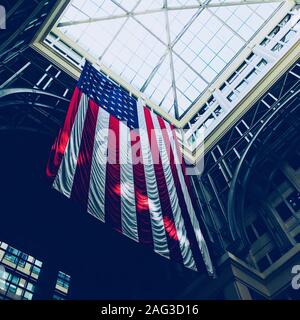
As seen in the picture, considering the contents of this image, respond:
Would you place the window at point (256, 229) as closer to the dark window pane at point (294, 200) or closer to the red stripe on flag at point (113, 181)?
the dark window pane at point (294, 200)

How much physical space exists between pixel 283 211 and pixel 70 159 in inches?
419

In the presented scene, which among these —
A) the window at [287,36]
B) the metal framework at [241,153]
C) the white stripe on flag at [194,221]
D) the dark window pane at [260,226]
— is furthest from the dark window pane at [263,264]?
the window at [287,36]

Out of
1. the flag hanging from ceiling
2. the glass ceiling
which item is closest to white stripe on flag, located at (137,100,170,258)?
the flag hanging from ceiling

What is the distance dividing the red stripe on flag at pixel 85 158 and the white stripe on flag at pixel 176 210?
2.85m

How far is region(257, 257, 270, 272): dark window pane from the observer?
46.8 feet

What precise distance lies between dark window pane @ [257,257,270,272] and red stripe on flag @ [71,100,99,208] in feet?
29.6

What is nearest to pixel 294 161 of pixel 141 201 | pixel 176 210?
pixel 176 210

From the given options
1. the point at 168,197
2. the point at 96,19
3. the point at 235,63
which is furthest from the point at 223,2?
the point at 168,197

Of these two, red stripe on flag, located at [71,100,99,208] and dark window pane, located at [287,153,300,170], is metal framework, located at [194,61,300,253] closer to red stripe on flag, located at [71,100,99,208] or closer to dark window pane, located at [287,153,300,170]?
dark window pane, located at [287,153,300,170]

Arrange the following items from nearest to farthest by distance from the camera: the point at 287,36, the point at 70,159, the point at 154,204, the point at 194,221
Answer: the point at 70,159
the point at 154,204
the point at 194,221
the point at 287,36

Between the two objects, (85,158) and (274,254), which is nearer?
(85,158)

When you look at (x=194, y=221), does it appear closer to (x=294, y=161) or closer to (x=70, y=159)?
(x=70, y=159)

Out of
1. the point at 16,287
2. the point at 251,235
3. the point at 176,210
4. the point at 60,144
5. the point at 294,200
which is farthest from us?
the point at 251,235

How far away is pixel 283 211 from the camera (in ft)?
50.8
